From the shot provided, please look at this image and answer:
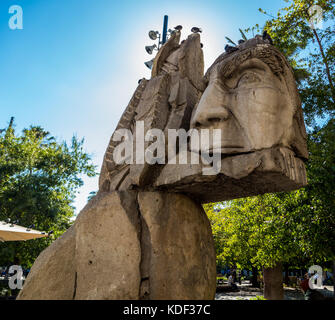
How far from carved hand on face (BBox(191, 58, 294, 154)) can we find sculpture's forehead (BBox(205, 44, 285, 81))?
0.05 feet

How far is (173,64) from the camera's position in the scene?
2982 mm

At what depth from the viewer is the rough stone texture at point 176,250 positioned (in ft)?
6.68

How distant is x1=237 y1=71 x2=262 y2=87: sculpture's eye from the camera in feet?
6.75

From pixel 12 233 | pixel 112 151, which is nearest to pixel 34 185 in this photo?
pixel 12 233

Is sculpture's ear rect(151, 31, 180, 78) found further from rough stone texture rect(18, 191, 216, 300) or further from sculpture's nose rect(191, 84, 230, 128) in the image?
rough stone texture rect(18, 191, 216, 300)

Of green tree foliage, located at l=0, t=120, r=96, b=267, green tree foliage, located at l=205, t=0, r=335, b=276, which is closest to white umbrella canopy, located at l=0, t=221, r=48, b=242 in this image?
green tree foliage, located at l=0, t=120, r=96, b=267

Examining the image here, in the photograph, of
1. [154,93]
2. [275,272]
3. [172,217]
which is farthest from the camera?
[275,272]
